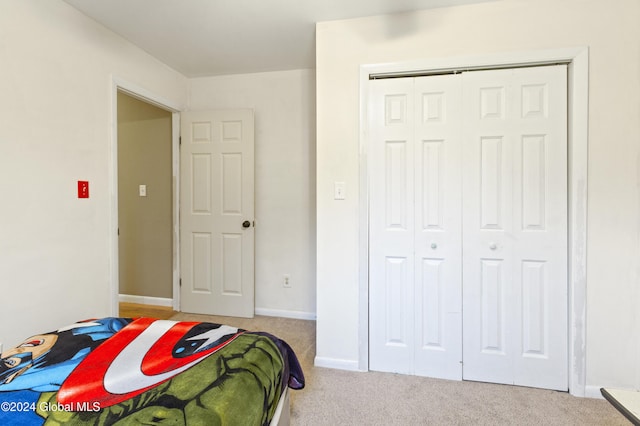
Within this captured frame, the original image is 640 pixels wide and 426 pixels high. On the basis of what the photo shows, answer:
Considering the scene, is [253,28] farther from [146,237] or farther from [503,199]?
[146,237]

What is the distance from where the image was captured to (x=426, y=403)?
6.04 feet

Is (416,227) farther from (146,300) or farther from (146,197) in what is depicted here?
(146,300)

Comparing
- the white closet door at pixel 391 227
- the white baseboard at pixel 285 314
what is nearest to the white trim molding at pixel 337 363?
the white closet door at pixel 391 227

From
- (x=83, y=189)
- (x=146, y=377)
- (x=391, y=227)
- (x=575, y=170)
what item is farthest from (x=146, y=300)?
(x=575, y=170)

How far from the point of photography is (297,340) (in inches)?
105

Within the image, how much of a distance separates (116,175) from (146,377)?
1.84 metres

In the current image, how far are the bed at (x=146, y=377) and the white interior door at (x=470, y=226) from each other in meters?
1.08

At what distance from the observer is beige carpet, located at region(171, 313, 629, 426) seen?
5.59 ft

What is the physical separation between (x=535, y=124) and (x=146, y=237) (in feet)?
12.2

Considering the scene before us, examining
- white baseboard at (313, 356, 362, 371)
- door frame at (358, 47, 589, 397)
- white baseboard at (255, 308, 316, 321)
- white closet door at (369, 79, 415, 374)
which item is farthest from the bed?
door frame at (358, 47, 589, 397)

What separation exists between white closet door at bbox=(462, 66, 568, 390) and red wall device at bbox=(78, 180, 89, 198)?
2.59 m

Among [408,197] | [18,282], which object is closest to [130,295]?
[18,282]

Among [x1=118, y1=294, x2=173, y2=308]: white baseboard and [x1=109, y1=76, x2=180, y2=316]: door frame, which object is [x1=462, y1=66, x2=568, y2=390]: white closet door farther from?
[x1=118, y1=294, x2=173, y2=308]: white baseboard

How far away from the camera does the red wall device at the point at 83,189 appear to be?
209cm
